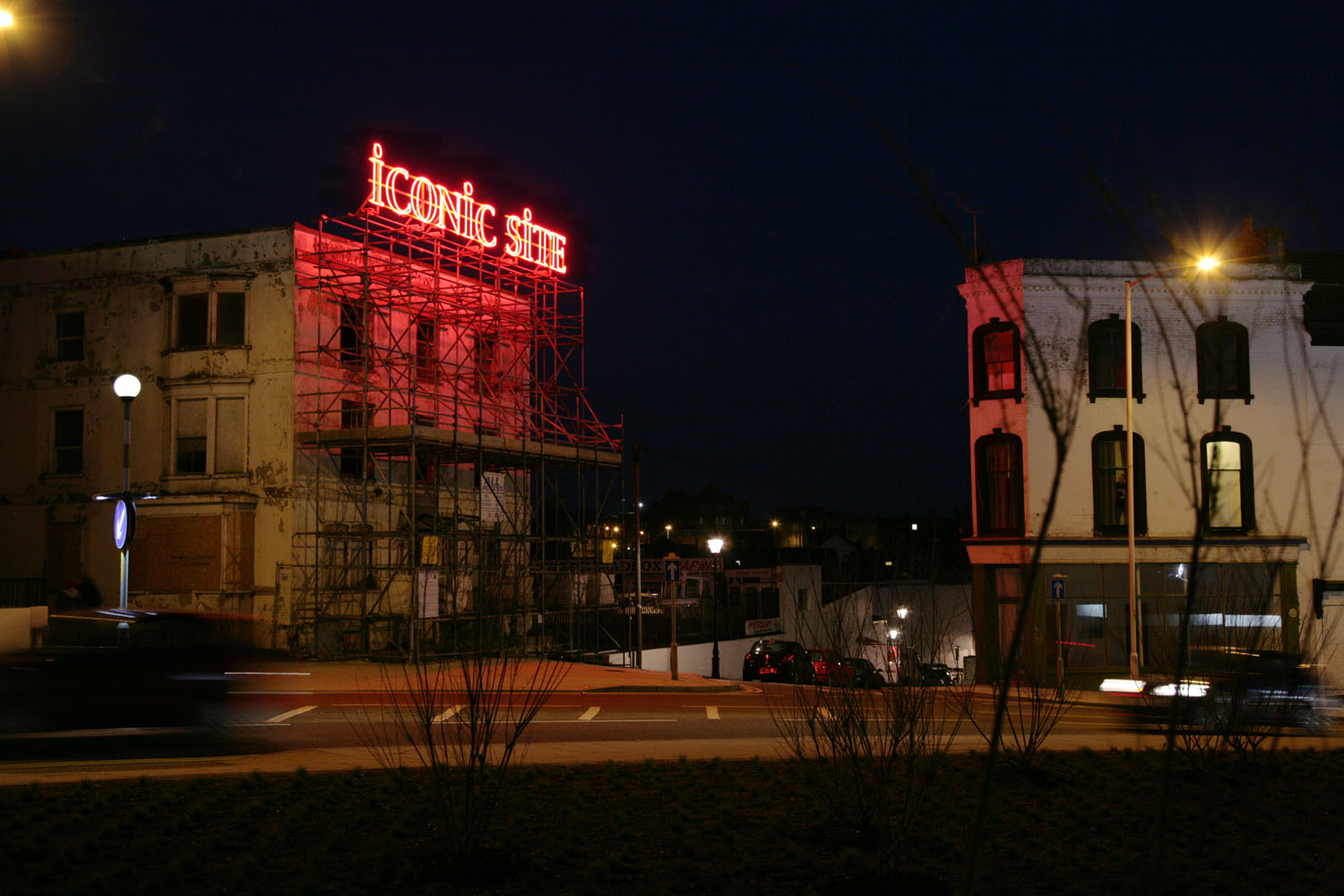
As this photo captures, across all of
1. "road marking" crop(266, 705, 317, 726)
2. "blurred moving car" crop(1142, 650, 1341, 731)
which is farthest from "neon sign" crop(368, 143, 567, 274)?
"blurred moving car" crop(1142, 650, 1341, 731)

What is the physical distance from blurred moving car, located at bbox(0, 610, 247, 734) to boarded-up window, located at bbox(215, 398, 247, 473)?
18.5 meters

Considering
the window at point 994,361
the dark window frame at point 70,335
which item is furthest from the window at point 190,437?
the window at point 994,361

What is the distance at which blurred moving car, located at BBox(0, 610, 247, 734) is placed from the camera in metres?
12.8

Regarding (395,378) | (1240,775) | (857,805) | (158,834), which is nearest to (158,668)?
(158,834)

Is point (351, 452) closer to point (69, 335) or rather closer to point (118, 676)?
point (69, 335)

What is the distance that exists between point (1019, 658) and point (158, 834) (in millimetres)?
22332

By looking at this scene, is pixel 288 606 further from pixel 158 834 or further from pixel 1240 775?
pixel 1240 775

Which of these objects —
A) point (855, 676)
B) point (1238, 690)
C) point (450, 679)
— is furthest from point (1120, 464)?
point (855, 676)

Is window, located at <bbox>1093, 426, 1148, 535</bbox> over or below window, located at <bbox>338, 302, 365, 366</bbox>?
below

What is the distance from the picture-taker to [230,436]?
32.5 m

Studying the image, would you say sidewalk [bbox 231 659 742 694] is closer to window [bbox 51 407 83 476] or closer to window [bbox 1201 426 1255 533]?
window [bbox 51 407 83 476]

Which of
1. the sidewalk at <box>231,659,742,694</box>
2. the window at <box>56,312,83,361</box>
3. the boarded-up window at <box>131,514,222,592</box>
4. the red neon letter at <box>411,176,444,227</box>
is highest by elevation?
the red neon letter at <box>411,176,444,227</box>

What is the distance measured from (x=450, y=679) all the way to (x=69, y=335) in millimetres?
18991

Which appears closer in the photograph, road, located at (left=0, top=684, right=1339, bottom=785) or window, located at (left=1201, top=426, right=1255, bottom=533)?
road, located at (left=0, top=684, right=1339, bottom=785)
